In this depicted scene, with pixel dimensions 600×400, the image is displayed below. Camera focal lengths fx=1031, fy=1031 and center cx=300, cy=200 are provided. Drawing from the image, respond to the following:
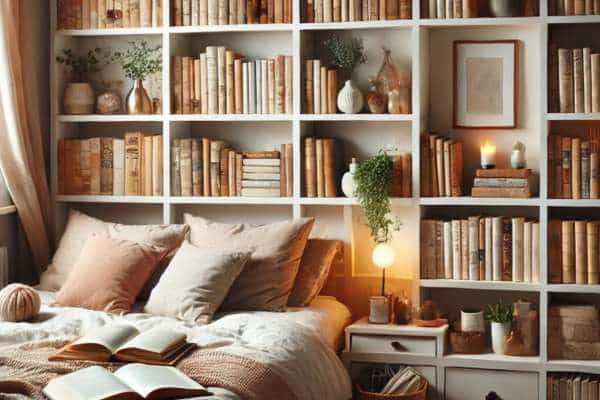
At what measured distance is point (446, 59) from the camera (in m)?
4.74

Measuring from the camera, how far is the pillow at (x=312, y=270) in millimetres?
4531

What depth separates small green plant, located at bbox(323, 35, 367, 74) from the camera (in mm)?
4734

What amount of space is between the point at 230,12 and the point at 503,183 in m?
1.48

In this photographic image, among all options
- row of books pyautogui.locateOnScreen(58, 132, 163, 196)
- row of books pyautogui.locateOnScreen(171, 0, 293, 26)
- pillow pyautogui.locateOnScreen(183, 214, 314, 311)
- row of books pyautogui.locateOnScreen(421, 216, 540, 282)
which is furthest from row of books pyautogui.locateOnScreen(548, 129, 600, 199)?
row of books pyautogui.locateOnScreen(58, 132, 163, 196)

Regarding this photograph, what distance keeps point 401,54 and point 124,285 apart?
1.66 meters

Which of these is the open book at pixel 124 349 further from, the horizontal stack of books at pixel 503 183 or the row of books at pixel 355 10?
the row of books at pixel 355 10

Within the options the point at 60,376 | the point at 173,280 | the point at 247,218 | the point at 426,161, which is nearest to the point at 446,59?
the point at 426,161

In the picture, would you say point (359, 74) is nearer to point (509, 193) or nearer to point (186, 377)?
point (509, 193)

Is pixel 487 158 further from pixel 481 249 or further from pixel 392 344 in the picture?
pixel 392 344

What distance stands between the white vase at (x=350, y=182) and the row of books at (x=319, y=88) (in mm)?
275

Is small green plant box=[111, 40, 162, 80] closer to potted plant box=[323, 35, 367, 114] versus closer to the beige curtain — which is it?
the beige curtain

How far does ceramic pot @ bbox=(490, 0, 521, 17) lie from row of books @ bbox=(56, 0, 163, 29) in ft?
5.15

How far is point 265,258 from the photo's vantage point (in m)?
4.43

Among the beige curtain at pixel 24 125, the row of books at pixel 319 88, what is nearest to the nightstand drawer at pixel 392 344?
the row of books at pixel 319 88
